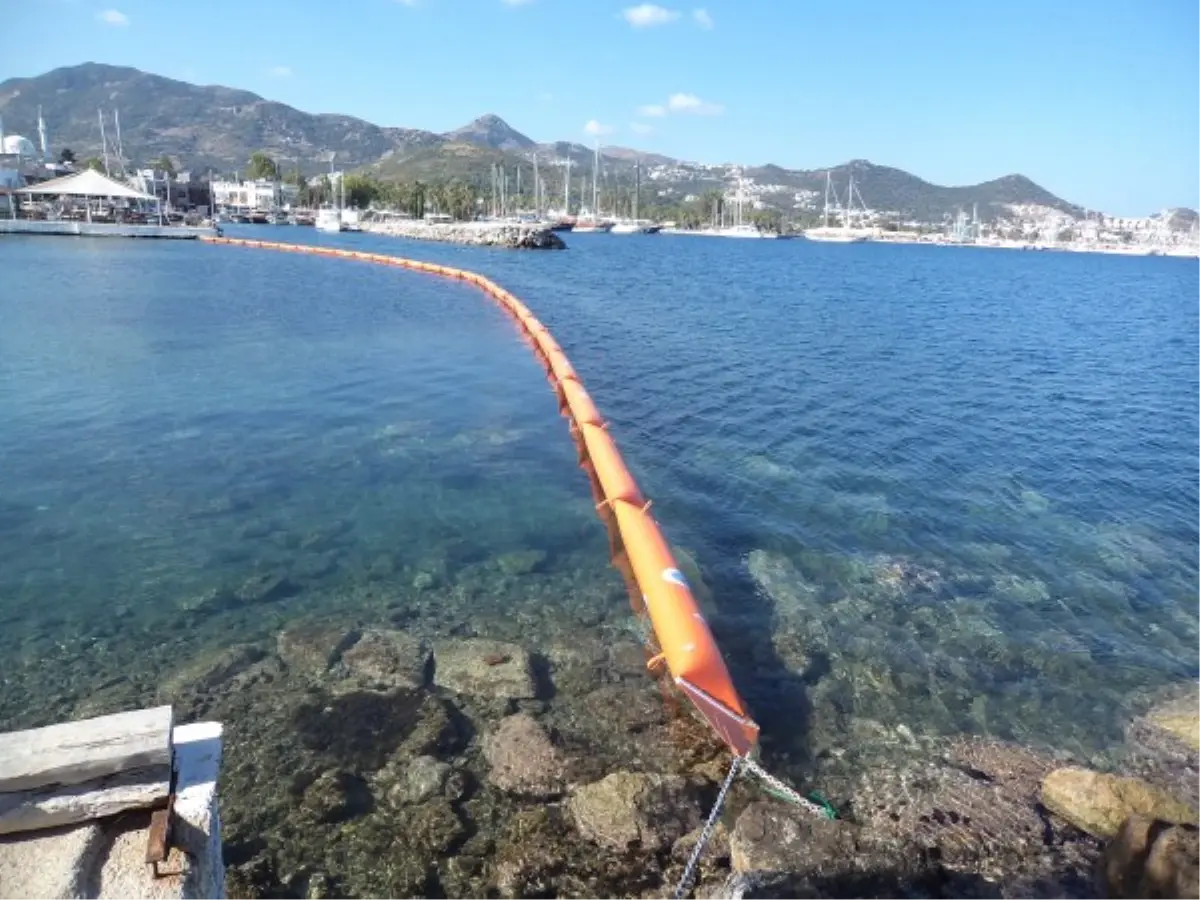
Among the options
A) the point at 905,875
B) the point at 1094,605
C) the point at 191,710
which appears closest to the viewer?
the point at 905,875

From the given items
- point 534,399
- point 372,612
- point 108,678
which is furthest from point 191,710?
point 534,399

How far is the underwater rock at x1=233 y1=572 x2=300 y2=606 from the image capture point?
9266 millimetres

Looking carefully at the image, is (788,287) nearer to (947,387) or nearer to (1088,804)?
(947,387)

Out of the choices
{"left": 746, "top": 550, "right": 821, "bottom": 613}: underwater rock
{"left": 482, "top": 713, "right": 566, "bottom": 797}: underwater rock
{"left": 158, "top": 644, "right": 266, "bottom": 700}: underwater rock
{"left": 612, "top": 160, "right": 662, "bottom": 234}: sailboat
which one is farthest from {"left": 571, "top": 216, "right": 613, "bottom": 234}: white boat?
{"left": 482, "top": 713, "right": 566, "bottom": 797}: underwater rock

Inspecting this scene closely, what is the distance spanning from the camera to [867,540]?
1210 centimetres

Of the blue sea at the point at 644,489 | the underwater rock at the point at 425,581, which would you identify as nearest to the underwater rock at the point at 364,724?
the blue sea at the point at 644,489

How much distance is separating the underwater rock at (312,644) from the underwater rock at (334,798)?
5.65 ft

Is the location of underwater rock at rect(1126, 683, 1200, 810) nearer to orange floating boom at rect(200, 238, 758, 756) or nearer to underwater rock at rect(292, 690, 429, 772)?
orange floating boom at rect(200, 238, 758, 756)

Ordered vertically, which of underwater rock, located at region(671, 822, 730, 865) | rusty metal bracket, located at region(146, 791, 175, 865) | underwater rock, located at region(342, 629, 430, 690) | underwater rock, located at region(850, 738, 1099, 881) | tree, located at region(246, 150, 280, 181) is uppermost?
tree, located at region(246, 150, 280, 181)

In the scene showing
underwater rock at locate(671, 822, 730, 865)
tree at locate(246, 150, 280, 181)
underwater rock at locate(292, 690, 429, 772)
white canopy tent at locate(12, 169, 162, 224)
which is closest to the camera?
underwater rock at locate(671, 822, 730, 865)

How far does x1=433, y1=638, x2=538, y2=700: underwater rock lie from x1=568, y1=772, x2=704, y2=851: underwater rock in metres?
1.60

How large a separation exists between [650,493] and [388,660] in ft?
20.6

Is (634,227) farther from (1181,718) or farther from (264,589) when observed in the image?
(1181,718)

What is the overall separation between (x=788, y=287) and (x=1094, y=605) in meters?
51.1
